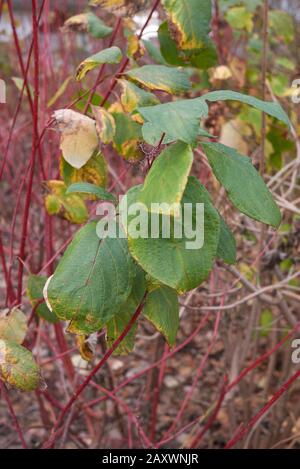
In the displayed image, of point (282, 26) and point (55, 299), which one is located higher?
point (282, 26)

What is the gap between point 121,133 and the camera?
3.71 ft

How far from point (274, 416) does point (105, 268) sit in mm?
1212

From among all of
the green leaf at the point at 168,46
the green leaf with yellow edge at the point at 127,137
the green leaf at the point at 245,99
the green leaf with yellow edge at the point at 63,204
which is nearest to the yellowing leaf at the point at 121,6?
the green leaf at the point at 168,46

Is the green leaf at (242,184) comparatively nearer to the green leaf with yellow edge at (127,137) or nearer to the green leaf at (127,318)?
the green leaf at (127,318)

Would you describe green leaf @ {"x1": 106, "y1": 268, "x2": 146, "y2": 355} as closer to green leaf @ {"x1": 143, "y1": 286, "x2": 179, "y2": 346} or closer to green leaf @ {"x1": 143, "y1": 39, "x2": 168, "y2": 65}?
green leaf @ {"x1": 143, "y1": 286, "x2": 179, "y2": 346}

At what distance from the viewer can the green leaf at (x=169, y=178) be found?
648 millimetres

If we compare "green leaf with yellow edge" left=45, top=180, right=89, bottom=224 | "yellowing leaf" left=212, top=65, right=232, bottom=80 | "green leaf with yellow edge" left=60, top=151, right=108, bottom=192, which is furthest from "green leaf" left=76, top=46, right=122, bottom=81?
"yellowing leaf" left=212, top=65, right=232, bottom=80

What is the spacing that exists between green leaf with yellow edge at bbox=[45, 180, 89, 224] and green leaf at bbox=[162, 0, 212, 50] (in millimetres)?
349

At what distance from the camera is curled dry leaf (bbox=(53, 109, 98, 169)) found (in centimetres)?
96

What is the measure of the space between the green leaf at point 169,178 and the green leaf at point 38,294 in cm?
48

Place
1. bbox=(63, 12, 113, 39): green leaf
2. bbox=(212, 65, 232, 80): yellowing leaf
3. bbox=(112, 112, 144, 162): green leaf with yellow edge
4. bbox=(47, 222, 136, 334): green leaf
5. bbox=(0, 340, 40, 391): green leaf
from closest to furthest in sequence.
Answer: bbox=(47, 222, 136, 334): green leaf
bbox=(0, 340, 40, 391): green leaf
bbox=(112, 112, 144, 162): green leaf with yellow edge
bbox=(63, 12, 113, 39): green leaf
bbox=(212, 65, 232, 80): yellowing leaf

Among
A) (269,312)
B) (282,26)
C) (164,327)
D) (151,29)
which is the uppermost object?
(282,26)
